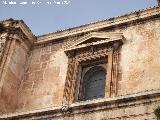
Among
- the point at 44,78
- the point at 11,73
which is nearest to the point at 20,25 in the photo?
the point at 11,73

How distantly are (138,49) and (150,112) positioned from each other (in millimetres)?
3958

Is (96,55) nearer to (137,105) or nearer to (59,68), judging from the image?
(59,68)

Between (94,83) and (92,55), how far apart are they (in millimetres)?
838

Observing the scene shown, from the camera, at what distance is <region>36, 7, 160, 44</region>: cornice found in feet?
40.2

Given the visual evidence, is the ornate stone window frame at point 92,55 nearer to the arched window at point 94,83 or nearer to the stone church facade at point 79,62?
the stone church facade at point 79,62

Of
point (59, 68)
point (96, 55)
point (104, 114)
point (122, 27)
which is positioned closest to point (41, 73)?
point (59, 68)

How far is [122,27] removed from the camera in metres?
12.5

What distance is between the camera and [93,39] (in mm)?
12594

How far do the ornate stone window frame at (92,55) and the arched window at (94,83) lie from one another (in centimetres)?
23

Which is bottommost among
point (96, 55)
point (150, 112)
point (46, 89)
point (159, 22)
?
point (150, 112)

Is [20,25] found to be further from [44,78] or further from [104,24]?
[104,24]

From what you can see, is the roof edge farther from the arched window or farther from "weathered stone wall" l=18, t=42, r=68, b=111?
the arched window

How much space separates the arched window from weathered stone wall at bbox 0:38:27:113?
217 cm

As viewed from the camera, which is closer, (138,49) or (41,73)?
(138,49)
